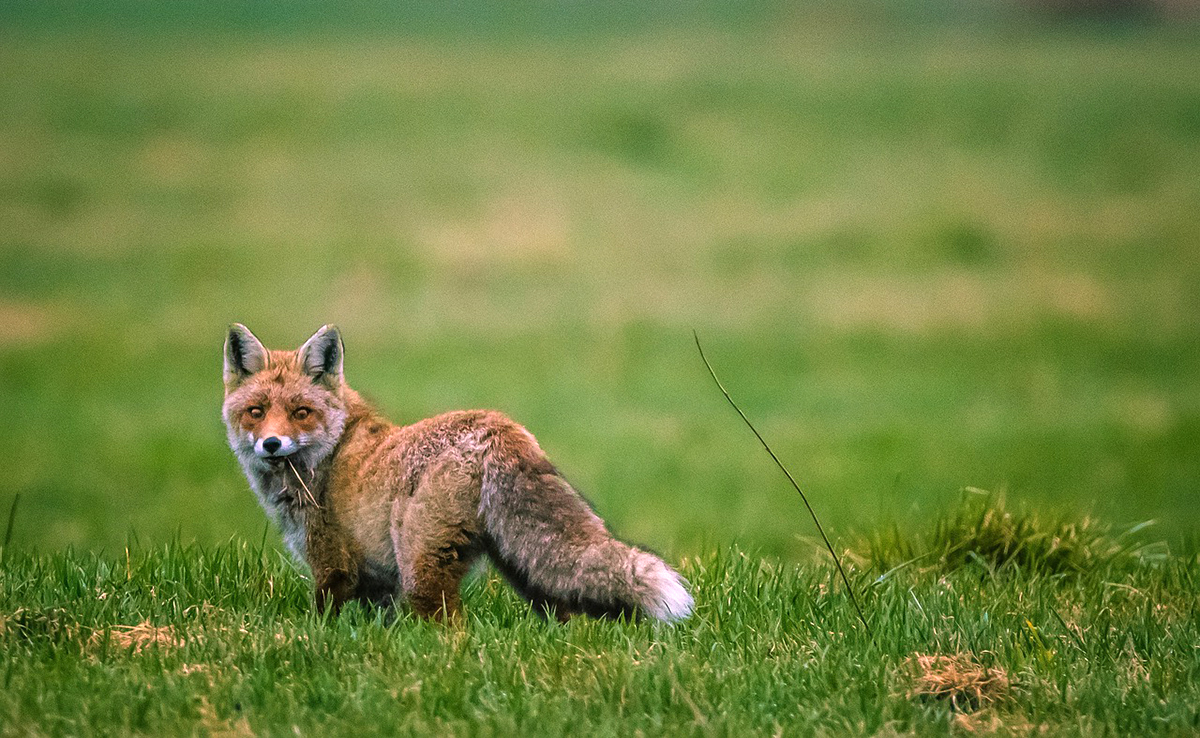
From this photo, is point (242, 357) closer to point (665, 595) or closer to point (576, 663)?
point (576, 663)

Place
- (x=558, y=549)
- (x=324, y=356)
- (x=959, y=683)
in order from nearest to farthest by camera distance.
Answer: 1. (x=959, y=683)
2. (x=558, y=549)
3. (x=324, y=356)

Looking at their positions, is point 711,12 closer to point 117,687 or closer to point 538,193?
point 538,193

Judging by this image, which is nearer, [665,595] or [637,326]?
[665,595]

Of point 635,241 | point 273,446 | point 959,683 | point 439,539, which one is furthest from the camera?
point 635,241

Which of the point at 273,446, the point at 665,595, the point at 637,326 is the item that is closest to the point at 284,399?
the point at 273,446

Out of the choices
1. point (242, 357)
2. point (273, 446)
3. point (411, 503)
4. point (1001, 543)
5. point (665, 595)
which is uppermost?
point (242, 357)

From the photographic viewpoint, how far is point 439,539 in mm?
5191

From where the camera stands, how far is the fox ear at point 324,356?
596 centimetres

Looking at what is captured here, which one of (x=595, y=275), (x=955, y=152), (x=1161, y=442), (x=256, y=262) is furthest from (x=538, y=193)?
(x=1161, y=442)

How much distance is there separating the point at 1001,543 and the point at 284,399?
3841mm

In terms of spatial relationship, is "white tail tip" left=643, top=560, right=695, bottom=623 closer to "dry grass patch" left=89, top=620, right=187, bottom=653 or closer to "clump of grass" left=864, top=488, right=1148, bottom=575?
"dry grass patch" left=89, top=620, right=187, bottom=653

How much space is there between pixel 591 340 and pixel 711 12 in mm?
20651

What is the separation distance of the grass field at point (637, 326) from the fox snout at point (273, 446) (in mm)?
689

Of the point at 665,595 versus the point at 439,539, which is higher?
the point at 439,539
